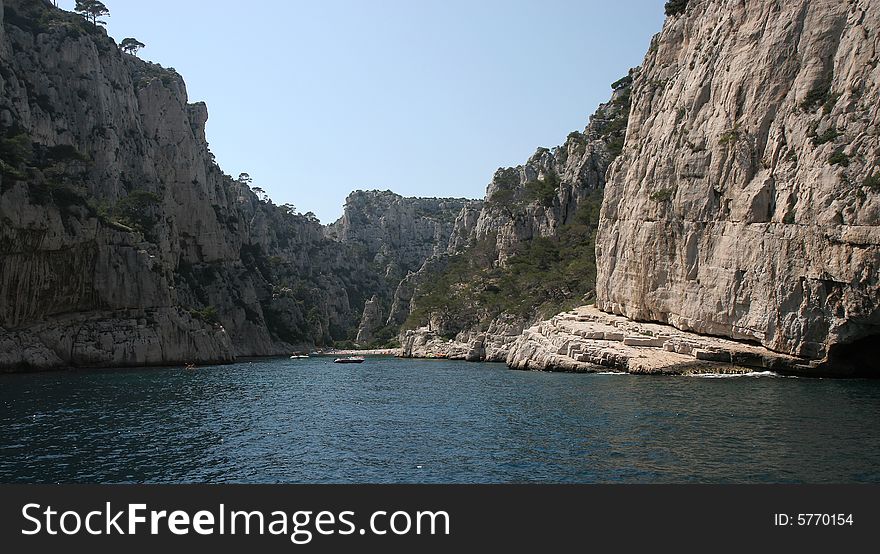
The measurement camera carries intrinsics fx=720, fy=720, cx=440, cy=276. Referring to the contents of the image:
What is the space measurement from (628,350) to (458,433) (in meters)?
36.5

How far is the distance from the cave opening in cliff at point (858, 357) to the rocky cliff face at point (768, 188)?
177 mm

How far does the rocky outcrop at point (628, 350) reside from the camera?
61.7 metres

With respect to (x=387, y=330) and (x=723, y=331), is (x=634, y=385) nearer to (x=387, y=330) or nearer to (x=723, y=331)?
(x=723, y=331)

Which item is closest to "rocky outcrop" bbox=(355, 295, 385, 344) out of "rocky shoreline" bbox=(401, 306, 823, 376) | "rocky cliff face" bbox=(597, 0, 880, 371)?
"rocky shoreline" bbox=(401, 306, 823, 376)

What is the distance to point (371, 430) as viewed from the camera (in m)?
39.8

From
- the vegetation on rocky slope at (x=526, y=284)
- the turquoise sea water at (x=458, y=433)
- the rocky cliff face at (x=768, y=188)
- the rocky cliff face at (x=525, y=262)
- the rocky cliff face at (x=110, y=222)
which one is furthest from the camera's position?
the rocky cliff face at (x=525, y=262)

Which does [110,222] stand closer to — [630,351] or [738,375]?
[630,351]

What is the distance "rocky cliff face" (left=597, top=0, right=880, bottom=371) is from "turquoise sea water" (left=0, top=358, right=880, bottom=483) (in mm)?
6701

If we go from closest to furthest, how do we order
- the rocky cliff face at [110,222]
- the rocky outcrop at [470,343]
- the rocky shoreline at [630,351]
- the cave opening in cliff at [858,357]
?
the cave opening in cliff at [858,357], the rocky shoreline at [630,351], the rocky cliff face at [110,222], the rocky outcrop at [470,343]

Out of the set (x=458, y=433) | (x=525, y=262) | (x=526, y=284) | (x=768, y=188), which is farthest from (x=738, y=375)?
(x=525, y=262)

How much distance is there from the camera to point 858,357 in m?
58.8

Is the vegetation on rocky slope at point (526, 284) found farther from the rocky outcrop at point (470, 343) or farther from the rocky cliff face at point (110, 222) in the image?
the rocky cliff face at point (110, 222)

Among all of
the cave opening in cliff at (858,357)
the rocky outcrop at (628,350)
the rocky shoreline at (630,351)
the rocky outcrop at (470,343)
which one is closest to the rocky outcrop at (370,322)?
the rocky outcrop at (470,343)

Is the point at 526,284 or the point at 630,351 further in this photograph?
the point at 526,284
